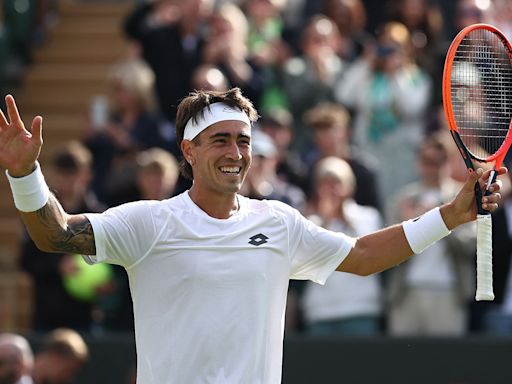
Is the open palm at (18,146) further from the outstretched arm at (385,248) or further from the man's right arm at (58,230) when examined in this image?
the outstretched arm at (385,248)

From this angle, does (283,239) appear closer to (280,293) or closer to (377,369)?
(280,293)

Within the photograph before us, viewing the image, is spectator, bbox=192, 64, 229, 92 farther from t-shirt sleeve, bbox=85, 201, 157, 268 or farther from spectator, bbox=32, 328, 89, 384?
t-shirt sleeve, bbox=85, 201, 157, 268

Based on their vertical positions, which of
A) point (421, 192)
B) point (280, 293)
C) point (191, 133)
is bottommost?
point (280, 293)

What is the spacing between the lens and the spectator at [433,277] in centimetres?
1027

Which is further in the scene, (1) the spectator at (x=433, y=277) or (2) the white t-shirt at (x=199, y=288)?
(1) the spectator at (x=433, y=277)

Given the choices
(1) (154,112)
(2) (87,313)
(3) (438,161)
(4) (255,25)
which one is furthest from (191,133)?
(4) (255,25)

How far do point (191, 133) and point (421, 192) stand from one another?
449 centimetres

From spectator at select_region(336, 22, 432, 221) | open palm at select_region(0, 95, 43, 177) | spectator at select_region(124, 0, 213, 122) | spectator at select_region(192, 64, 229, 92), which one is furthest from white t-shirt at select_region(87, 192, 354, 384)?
spectator at select_region(124, 0, 213, 122)

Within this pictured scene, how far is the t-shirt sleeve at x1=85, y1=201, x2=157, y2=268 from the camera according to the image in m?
6.04

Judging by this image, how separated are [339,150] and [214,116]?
5.14 m

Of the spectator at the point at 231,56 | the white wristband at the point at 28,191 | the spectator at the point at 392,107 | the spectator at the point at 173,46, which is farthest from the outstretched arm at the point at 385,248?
the spectator at the point at 173,46

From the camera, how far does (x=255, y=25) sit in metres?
13.1

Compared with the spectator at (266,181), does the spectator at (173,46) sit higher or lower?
higher

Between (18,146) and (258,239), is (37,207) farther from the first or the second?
(258,239)
